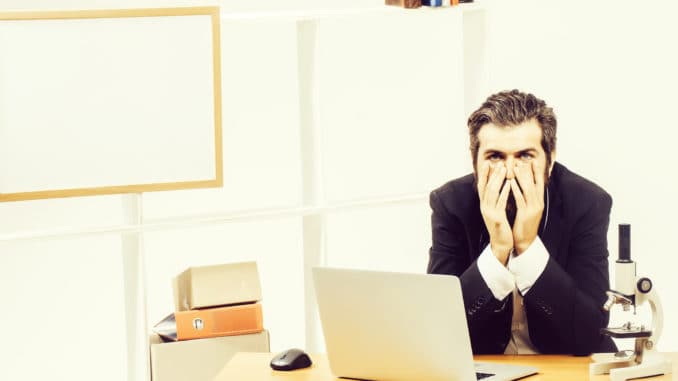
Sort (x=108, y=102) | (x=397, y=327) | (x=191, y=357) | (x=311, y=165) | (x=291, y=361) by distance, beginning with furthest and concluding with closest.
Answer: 1. (x=311, y=165)
2. (x=191, y=357)
3. (x=108, y=102)
4. (x=291, y=361)
5. (x=397, y=327)

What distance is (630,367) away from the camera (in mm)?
2350

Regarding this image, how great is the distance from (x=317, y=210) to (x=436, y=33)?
1.46 meters

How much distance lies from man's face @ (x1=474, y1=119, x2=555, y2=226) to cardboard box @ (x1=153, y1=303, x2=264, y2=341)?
3.32 ft

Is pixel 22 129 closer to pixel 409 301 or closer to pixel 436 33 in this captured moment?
pixel 409 301

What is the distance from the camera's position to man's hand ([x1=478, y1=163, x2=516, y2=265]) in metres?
2.85

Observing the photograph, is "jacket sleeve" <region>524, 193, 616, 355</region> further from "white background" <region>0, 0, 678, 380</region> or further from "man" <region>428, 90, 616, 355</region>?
"white background" <region>0, 0, 678, 380</region>

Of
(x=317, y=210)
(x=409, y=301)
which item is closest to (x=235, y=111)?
(x=317, y=210)

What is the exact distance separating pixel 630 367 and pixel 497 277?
51 centimetres

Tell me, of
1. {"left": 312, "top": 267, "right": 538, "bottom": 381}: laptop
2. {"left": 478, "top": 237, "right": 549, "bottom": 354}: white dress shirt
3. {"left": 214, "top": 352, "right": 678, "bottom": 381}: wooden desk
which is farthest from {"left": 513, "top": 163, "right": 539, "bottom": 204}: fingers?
{"left": 312, "top": 267, "right": 538, "bottom": 381}: laptop

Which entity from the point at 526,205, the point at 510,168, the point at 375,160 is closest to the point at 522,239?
the point at 526,205

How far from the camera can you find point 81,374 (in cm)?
405

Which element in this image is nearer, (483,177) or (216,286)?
(483,177)

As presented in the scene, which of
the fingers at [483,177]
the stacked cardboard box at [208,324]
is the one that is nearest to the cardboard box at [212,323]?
the stacked cardboard box at [208,324]

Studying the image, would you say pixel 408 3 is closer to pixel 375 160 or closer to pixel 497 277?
pixel 375 160
